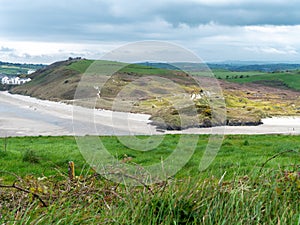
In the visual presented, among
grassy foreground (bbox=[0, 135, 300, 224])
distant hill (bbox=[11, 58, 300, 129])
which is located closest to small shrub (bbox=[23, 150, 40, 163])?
distant hill (bbox=[11, 58, 300, 129])

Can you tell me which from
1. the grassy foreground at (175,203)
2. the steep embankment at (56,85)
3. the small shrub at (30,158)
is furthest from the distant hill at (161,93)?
the grassy foreground at (175,203)

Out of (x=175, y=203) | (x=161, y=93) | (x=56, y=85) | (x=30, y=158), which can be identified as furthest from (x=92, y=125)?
(x=56, y=85)

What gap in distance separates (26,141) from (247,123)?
2535 cm

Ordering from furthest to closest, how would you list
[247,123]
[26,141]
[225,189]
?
[247,123], [26,141], [225,189]

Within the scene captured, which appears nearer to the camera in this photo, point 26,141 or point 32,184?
point 32,184

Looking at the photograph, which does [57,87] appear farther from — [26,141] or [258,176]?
[258,176]

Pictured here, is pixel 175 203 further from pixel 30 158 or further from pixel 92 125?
pixel 92 125

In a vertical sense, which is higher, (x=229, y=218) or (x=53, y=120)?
(x=229, y=218)

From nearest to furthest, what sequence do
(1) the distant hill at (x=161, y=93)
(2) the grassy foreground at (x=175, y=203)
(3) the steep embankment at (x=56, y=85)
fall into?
(2) the grassy foreground at (x=175, y=203) → (1) the distant hill at (x=161, y=93) → (3) the steep embankment at (x=56, y=85)

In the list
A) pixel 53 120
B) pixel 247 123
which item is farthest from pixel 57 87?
pixel 247 123

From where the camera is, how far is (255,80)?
97812 millimetres

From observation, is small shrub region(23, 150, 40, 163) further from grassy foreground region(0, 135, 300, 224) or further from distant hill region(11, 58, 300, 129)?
grassy foreground region(0, 135, 300, 224)

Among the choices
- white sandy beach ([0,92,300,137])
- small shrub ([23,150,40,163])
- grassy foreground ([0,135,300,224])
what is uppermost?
grassy foreground ([0,135,300,224])

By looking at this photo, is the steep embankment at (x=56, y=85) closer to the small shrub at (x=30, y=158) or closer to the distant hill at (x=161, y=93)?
the distant hill at (x=161, y=93)
